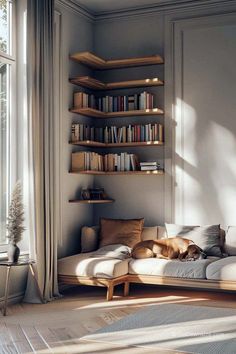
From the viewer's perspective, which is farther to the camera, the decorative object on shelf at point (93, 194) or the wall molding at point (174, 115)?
the decorative object on shelf at point (93, 194)

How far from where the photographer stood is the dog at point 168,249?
645 cm

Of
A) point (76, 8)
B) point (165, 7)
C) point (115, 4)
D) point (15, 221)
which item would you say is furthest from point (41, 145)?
point (165, 7)

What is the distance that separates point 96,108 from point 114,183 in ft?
3.31

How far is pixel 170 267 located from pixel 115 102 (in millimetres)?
2377

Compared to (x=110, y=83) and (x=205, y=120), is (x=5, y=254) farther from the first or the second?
(x=205, y=120)

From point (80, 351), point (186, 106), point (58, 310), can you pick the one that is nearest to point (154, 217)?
point (186, 106)

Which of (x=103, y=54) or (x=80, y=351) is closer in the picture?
(x=80, y=351)

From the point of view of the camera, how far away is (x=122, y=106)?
743 cm

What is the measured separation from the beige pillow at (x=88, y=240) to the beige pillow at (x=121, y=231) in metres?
0.09

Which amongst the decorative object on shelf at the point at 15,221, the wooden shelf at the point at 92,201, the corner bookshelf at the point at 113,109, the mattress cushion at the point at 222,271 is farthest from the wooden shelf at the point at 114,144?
the mattress cushion at the point at 222,271

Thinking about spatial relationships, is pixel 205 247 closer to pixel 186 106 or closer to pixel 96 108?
pixel 186 106

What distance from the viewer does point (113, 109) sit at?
7500 millimetres

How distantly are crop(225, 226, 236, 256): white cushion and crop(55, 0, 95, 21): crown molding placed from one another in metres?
3.31

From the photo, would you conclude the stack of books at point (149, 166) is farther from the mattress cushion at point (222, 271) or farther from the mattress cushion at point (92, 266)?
the mattress cushion at point (222, 271)
